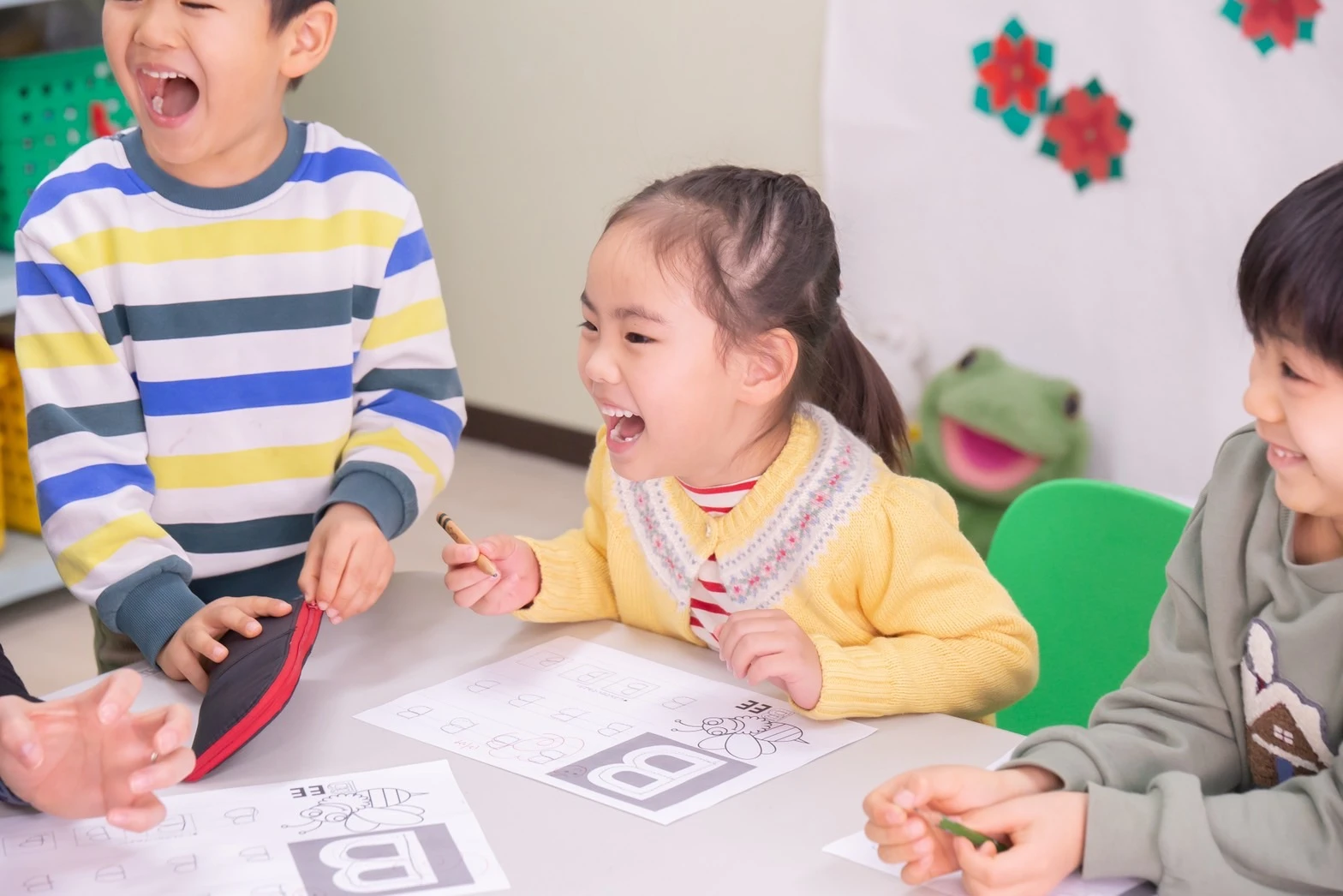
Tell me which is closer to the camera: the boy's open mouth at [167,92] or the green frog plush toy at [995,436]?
the boy's open mouth at [167,92]

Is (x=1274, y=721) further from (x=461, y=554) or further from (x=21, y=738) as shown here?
(x=21, y=738)

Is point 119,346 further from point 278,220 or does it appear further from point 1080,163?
point 1080,163

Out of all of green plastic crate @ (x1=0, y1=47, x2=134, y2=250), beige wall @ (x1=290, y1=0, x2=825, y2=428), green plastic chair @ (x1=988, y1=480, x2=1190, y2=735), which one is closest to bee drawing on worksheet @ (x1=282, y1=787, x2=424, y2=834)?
green plastic chair @ (x1=988, y1=480, x2=1190, y2=735)

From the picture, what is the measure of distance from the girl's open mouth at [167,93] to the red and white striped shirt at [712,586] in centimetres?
51

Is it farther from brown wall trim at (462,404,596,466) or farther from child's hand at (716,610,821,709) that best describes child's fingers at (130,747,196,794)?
brown wall trim at (462,404,596,466)

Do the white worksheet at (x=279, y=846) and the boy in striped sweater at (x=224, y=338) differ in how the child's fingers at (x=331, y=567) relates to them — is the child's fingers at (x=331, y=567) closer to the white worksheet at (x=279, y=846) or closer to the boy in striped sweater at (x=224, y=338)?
the boy in striped sweater at (x=224, y=338)

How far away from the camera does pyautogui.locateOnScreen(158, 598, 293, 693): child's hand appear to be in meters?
1.01

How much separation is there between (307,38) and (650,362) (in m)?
0.47

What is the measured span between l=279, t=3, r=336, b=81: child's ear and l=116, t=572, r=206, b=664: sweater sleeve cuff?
0.45m

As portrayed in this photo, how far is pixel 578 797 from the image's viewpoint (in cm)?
86

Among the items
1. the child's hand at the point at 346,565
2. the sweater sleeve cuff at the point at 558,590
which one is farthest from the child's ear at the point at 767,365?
the child's hand at the point at 346,565

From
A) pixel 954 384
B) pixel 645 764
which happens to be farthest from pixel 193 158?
pixel 954 384

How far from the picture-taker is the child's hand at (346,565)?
1.10 metres

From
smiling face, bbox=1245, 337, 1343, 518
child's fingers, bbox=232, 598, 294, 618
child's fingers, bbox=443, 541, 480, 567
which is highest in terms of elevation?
smiling face, bbox=1245, 337, 1343, 518
